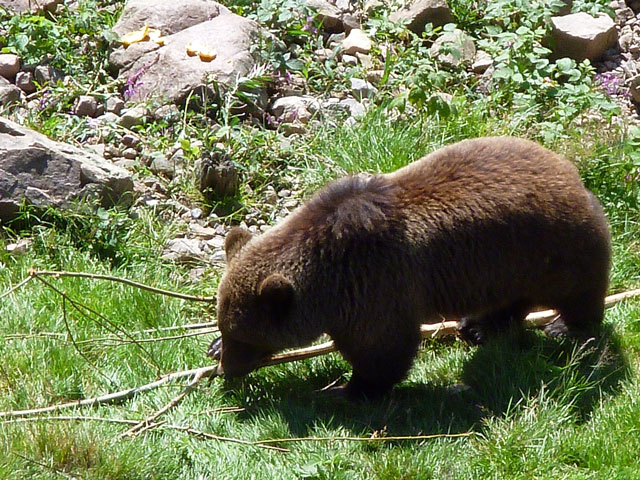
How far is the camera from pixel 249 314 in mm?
6527

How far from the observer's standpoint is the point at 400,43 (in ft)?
34.6

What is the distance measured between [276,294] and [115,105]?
414 cm

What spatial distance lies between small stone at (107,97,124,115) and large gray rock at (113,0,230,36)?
1.12 m

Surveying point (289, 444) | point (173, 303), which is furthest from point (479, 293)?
point (173, 303)

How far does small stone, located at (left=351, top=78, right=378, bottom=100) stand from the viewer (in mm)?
9844

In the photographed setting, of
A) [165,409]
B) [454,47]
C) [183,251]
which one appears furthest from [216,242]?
[454,47]

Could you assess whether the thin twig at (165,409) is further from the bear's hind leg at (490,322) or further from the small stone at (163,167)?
the small stone at (163,167)

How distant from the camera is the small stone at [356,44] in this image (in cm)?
1044

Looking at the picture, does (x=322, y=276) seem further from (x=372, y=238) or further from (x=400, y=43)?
(x=400, y=43)

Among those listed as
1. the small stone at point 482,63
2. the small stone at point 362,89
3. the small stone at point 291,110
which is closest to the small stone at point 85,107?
the small stone at point 291,110

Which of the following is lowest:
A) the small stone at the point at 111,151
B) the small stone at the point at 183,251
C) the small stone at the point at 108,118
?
the small stone at the point at 183,251

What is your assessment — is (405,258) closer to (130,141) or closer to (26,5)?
(130,141)

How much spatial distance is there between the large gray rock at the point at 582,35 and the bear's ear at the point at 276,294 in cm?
522

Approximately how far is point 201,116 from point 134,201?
125 cm
